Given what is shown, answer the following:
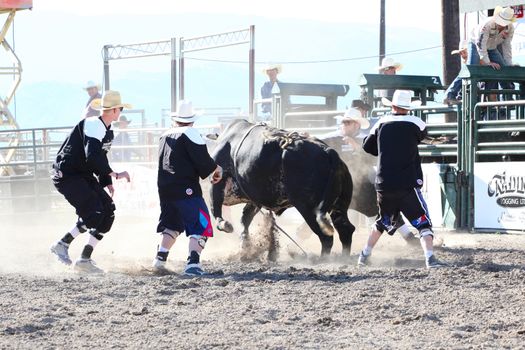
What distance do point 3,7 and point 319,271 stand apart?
61.5 ft

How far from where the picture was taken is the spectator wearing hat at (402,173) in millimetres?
8281

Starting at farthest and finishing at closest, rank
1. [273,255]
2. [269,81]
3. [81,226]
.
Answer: [269,81] → [273,255] → [81,226]

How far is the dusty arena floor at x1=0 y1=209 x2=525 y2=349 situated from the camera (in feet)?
18.4

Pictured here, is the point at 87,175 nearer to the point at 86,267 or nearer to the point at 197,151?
the point at 86,267

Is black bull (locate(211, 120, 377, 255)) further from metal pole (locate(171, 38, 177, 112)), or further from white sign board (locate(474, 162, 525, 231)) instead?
metal pole (locate(171, 38, 177, 112))

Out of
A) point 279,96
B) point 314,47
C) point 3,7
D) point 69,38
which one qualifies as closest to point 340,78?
point 314,47

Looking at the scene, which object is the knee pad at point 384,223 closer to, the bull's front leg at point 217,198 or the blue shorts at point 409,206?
the blue shorts at point 409,206

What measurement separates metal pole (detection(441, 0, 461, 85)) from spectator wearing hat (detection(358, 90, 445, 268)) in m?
8.40

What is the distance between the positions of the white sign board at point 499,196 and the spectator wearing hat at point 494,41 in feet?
4.67

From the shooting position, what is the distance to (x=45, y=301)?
7.01 metres

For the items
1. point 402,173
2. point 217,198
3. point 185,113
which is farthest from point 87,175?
point 402,173

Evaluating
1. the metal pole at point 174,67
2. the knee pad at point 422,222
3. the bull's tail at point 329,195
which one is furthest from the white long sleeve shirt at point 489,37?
the metal pole at point 174,67

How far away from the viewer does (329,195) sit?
29.9ft

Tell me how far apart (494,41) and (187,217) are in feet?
19.3
